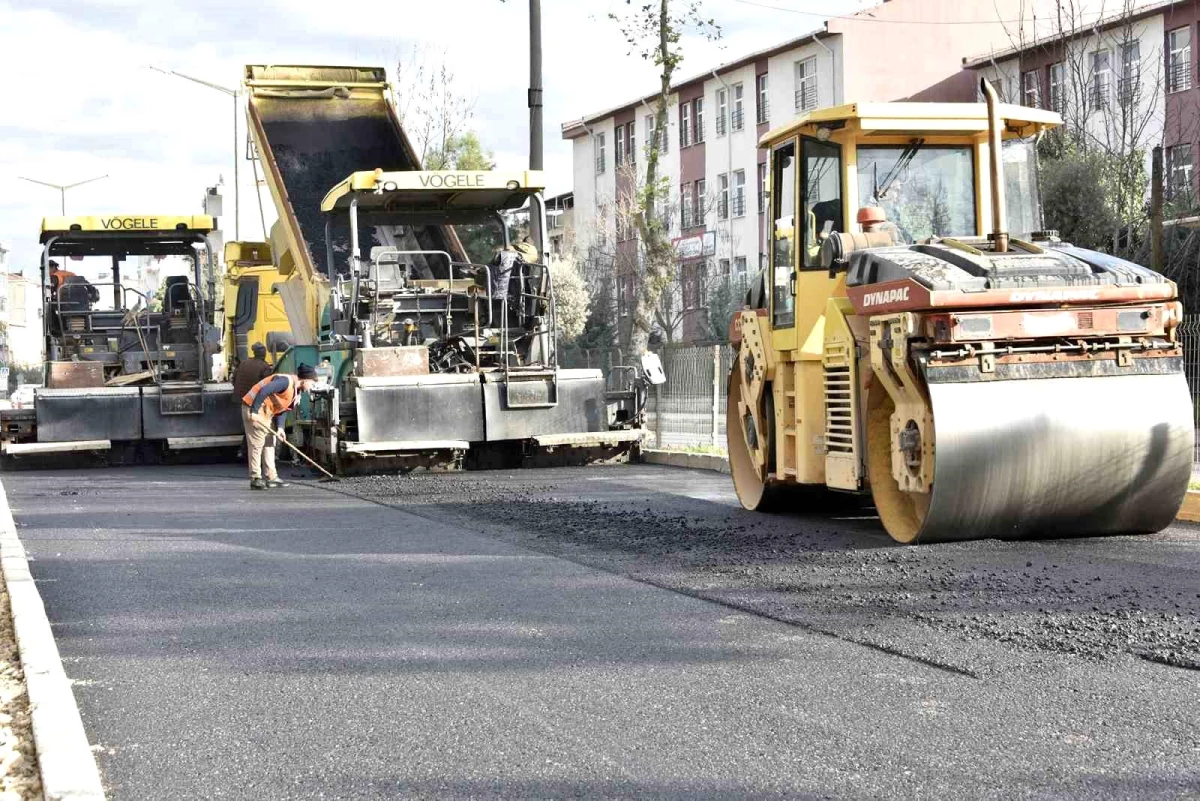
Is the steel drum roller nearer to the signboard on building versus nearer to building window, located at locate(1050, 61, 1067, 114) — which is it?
building window, located at locate(1050, 61, 1067, 114)

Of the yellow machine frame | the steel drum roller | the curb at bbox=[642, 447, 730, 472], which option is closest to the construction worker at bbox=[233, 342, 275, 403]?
the curb at bbox=[642, 447, 730, 472]

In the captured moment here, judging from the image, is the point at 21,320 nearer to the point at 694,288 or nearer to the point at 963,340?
the point at 694,288

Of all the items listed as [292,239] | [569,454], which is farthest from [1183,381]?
[292,239]

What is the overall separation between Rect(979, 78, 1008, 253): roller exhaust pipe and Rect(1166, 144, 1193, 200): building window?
18346 millimetres

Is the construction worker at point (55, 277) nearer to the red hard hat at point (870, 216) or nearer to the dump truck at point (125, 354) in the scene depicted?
the dump truck at point (125, 354)

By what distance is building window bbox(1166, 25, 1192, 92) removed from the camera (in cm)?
3147

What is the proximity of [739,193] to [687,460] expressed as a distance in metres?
28.6

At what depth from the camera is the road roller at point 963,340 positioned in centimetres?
834

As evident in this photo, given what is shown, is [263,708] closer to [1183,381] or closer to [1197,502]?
[1183,381]

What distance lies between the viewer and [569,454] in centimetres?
1691

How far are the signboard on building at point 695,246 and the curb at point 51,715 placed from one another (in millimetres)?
38291

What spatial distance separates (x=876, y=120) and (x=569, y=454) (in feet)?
25.9

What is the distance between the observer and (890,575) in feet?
26.0

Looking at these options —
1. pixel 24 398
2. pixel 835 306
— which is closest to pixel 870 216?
pixel 835 306
